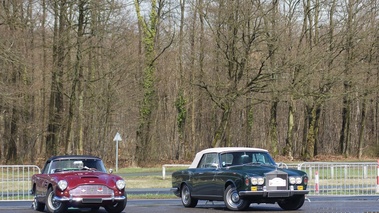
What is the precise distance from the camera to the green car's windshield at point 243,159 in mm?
20281

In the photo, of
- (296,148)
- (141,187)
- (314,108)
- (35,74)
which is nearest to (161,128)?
(296,148)

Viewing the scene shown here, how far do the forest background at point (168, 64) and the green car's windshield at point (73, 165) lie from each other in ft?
63.2

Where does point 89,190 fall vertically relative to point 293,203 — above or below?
above

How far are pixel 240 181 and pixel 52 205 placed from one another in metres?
4.65

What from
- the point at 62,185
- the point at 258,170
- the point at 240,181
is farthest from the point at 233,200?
the point at 62,185

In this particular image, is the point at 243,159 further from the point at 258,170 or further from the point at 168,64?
the point at 168,64

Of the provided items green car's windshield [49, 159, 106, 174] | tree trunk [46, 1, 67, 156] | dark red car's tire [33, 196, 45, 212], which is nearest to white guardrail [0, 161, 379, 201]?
dark red car's tire [33, 196, 45, 212]

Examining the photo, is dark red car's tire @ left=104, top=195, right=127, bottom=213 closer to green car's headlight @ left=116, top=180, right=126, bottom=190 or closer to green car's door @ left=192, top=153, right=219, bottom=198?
green car's headlight @ left=116, top=180, right=126, bottom=190

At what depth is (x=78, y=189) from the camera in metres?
18.3

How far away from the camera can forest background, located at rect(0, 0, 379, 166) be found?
4528 cm

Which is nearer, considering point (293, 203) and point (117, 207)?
point (117, 207)

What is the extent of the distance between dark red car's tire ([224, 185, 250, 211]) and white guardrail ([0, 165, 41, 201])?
30.1 feet

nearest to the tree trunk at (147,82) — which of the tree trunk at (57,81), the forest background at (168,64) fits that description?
the forest background at (168,64)

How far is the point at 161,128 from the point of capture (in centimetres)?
7288
